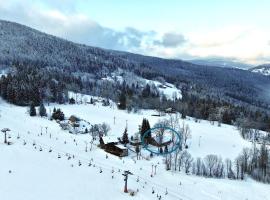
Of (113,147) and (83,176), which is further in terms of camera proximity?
Result: (113,147)

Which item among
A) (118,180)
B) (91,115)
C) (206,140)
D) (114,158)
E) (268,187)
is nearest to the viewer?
(118,180)

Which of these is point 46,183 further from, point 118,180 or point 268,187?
point 268,187

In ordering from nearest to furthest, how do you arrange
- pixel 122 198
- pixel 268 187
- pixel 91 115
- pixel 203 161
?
pixel 122 198 < pixel 268 187 < pixel 203 161 < pixel 91 115

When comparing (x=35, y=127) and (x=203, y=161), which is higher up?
(x=35, y=127)

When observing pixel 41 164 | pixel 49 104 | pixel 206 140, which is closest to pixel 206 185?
pixel 41 164

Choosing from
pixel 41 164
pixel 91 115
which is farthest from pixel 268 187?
pixel 91 115

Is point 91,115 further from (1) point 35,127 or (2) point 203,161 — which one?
(2) point 203,161

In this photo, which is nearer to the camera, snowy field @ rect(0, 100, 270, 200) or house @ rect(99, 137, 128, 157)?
snowy field @ rect(0, 100, 270, 200)

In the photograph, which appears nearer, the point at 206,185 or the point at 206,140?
the point at 206,185

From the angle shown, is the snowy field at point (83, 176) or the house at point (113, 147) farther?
the house at point (113, 147)

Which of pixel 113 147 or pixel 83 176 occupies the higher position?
pixel 83 176
